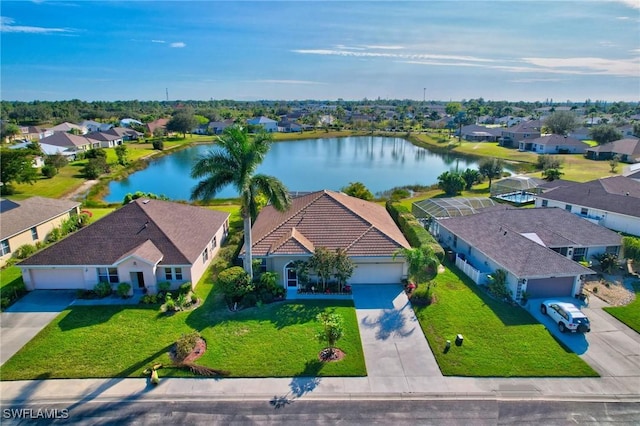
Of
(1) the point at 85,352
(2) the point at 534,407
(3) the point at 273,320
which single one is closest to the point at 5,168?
(1) the point at 85,352

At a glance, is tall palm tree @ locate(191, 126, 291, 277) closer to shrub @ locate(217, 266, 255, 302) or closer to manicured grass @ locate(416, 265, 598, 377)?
shrub @ locate(217, 266, 255, 302)

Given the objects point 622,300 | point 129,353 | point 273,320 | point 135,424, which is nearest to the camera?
point 135,424

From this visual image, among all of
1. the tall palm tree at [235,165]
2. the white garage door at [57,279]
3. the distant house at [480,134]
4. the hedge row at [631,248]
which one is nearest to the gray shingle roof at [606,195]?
the hedge row at [631,248]

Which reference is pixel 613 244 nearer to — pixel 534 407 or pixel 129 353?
pixel 534 407

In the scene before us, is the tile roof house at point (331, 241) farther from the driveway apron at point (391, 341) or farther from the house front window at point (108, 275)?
the house front window at point (108, 275)

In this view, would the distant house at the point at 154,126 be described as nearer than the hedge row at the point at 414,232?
No

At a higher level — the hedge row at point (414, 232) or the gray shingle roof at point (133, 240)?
the gray shingle roof at point (133, 240)

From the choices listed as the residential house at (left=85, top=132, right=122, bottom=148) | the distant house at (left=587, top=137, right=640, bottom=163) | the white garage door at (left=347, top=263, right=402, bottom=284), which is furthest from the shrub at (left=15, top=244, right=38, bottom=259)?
the distant house at (left=587, top=137, right=640, bottom=163)
